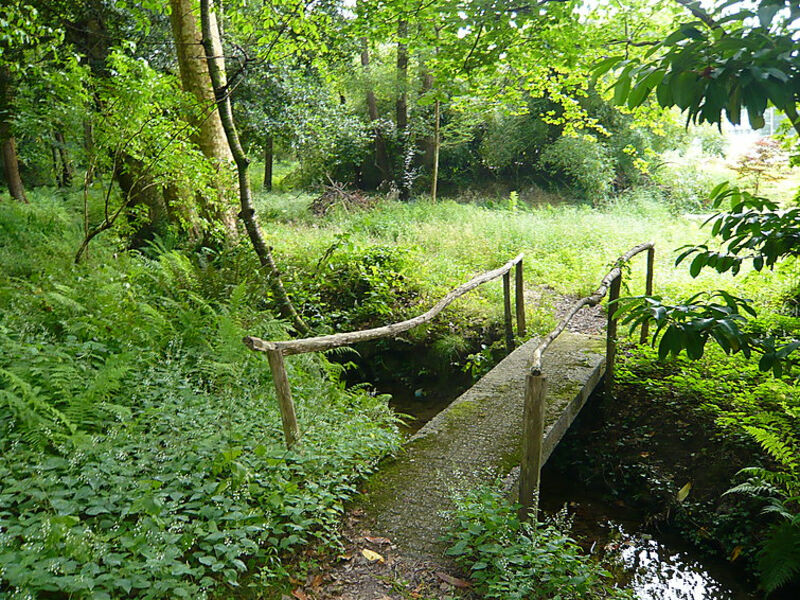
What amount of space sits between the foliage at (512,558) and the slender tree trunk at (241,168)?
415cm

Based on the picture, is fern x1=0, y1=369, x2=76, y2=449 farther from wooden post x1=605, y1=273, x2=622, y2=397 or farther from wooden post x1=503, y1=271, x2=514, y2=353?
wooden post x1=605, y1=273, x2=622, y2=397

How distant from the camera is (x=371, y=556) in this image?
314cm

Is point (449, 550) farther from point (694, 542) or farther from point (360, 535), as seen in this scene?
point (694, 542)

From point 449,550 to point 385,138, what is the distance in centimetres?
1787

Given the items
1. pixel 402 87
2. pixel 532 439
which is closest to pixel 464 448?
pixel 532 439

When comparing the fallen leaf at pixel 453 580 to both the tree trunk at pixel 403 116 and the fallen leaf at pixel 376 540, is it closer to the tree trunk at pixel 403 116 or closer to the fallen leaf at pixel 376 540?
the fallen leaf at pixel 376 540

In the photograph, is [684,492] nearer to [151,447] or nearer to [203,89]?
[151,447]

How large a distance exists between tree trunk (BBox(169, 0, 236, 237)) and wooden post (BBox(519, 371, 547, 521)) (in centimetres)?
639

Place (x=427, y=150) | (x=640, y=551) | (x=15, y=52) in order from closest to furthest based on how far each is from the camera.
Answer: (x=640, y=551) → (x=15, y=52) → (x=427, y=150)

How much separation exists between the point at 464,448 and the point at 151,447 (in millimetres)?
2400

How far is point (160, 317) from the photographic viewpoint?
537 centimetres

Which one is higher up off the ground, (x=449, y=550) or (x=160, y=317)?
(x=160, y=317)

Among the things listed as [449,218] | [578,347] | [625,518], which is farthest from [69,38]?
[625,518]

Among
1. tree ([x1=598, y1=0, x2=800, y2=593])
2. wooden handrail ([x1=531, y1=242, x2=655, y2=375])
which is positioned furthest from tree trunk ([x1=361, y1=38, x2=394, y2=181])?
tree ([x1=598, y1=0, x2=800, y2=593])
